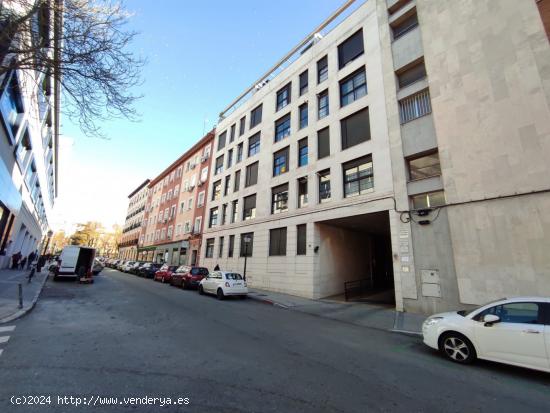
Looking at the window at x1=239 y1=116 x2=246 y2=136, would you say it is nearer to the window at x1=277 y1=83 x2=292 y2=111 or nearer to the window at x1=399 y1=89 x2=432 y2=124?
the window at x1=277 y1=83 x2=292 y2=111

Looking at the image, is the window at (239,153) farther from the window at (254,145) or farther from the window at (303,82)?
the window at (303,82)

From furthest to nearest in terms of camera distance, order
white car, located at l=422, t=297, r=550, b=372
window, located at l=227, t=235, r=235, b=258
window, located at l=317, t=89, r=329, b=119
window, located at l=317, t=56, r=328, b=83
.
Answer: window, located at l=227, t=235, r=235, b=258
window, located at l=317, t=56, r=328, b=83
window, located at l=317, t=89, r=329, b=119
white car, located at l=422, t=297, r=550, b=372

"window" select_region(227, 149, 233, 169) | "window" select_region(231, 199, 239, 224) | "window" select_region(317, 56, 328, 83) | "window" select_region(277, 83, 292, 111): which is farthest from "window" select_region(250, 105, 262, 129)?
"window" select_region(231, 199, 239, 224)

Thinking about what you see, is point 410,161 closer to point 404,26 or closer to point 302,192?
point 302,192

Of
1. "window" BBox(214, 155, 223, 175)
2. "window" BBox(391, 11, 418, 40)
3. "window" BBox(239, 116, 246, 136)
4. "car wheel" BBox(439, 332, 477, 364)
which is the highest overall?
"window" BBox(239, 116, 246, 136)

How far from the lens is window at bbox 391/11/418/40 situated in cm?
1408

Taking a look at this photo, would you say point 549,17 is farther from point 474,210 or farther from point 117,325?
point 117,325

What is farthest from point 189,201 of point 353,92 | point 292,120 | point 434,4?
point 434,4

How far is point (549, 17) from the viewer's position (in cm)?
976

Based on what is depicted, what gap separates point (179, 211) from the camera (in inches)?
1384

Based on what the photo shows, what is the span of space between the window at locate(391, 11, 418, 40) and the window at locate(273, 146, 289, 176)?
379 inches

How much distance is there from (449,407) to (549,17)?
14.1 metres

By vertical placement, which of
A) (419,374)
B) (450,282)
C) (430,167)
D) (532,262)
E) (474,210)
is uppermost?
(430,167)

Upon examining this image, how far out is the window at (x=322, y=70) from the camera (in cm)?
1859
